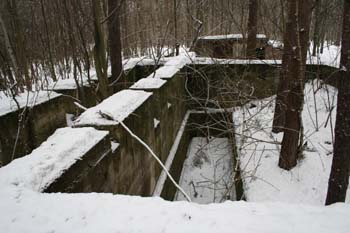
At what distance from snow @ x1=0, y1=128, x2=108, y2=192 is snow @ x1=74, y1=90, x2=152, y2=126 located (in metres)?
0.41

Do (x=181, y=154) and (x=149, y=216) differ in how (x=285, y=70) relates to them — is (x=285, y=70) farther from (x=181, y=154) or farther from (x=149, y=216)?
(x=149, y=216)

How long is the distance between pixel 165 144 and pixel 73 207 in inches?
179

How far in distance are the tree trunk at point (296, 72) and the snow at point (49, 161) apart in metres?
3.28

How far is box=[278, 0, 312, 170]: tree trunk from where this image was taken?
14.6 ft

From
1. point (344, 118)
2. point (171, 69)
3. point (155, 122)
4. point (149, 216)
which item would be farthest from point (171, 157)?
point (149, 216)

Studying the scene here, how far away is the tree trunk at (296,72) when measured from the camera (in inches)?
175

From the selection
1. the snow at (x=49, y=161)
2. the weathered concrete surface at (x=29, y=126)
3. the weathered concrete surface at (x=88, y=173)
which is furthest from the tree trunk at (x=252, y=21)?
the snow at (x=49, y=161)

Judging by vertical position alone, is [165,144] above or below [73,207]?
below

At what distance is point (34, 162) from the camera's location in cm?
229

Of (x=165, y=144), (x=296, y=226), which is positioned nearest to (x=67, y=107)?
(x=165, y=144)

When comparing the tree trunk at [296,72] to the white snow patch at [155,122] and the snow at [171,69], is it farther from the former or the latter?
the snow at [171,69]

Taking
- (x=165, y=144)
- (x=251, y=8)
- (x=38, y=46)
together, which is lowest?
(x=165, y=144)

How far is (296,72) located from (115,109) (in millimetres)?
2998

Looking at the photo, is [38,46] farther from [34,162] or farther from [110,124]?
[34,162]
